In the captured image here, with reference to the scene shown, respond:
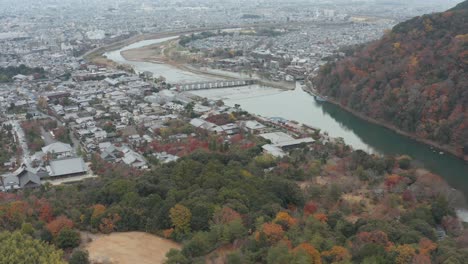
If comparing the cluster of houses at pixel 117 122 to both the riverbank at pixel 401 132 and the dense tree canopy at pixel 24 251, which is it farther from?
the dense tree canopy at pixel 24 251

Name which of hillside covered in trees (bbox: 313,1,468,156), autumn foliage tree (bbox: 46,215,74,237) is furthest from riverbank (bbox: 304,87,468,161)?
autumn foliage tree (bbox: 46,215,74,237)

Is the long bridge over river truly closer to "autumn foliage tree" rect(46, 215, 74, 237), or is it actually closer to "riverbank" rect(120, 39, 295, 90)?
"riverbank" rect(120, 39, 295, 90)

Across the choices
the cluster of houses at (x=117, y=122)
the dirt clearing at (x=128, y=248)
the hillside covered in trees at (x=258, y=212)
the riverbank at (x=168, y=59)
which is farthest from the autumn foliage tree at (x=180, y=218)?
the riverbank at (x=168, y=59)

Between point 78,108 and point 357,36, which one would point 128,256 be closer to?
point 78,108

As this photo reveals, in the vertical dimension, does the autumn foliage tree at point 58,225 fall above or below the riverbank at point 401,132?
above

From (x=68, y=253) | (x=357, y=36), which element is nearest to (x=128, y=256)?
(x=68, y=253)

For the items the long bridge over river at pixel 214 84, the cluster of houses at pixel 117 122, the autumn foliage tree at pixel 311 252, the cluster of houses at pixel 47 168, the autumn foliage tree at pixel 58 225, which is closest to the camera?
the autumn foliage tree at pixel 311 252
